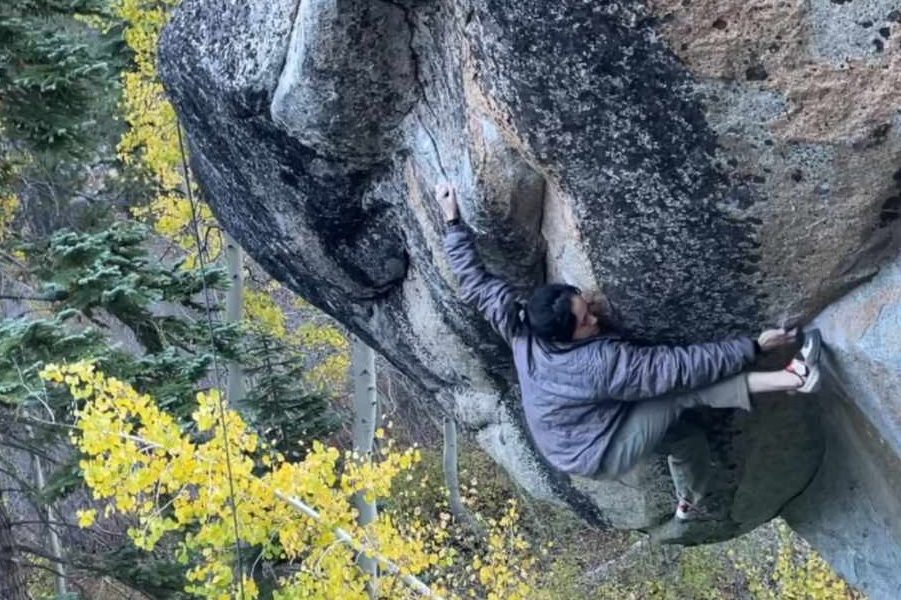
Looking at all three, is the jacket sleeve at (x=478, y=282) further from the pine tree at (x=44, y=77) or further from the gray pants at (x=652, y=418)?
the pine tree at (x=44, y=77)

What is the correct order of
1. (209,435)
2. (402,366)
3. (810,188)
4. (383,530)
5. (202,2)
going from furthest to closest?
(209,435) < (383,530) < (402,366) < (202,2) < (810,188)

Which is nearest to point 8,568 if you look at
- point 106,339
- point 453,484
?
point 106,339

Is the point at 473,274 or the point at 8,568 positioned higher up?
the point at 473,274

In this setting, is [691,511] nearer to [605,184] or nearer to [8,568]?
[605,184]

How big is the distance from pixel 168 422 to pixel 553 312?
426cm

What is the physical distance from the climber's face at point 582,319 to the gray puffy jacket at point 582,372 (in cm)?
6

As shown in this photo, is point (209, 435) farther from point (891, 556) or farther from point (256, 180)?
point (891, 556)

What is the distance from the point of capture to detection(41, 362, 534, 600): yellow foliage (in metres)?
8.37

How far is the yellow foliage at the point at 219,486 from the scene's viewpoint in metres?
8.37

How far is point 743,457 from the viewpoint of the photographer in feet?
21.9

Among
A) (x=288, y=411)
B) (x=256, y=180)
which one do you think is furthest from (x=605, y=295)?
(x=288, y=411)

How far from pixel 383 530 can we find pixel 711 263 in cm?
567

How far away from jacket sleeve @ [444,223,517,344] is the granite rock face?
0.39ft

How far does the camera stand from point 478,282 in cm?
569
